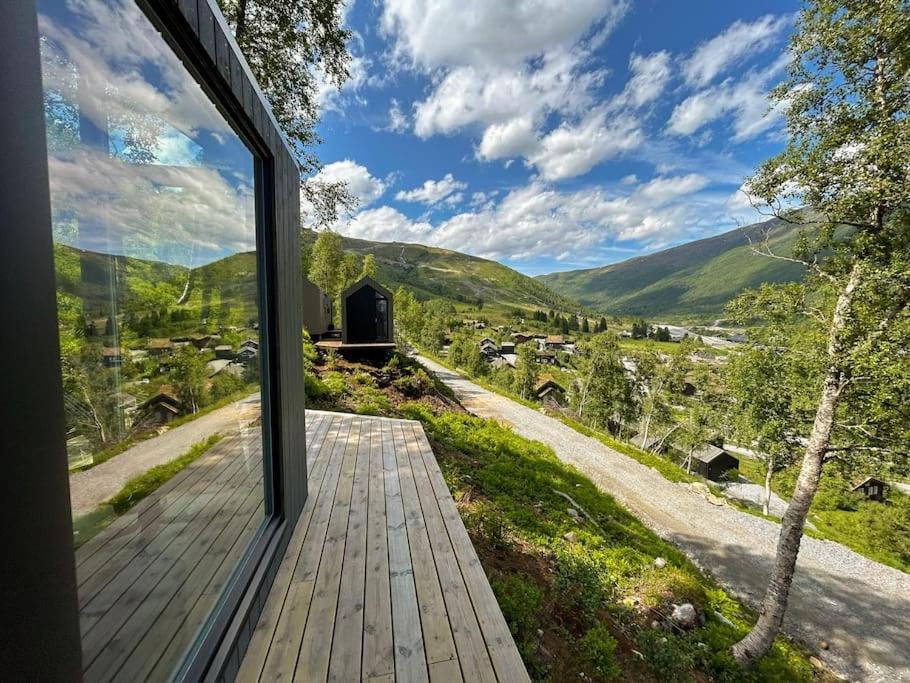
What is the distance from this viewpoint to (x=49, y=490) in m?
0.68

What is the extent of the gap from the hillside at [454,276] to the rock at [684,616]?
9772cm

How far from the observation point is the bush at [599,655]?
2811mm

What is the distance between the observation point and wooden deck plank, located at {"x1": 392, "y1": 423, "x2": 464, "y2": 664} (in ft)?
5.97

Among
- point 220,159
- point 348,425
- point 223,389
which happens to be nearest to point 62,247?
point 223,389

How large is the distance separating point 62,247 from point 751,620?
9407 mm

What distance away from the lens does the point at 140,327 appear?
1.14 metres

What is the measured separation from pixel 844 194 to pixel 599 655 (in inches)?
263

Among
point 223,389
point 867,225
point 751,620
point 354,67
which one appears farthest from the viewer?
point 354,67

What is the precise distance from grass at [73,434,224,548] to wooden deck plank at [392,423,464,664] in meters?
1.48

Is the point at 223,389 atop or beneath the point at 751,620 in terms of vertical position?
atop

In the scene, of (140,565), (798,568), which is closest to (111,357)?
(140,565)

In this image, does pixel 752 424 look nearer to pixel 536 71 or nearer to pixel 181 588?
pixel 536 71

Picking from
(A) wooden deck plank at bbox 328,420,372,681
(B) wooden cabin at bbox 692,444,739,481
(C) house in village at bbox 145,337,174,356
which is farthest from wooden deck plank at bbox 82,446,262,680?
(B) wooden cabin at bbox 692,444,739,481

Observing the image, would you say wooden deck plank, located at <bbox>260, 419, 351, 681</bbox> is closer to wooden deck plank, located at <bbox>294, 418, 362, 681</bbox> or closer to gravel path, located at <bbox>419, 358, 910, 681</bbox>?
wooden deck plank, located at <bbox>294, 418, 362, 681</bbox>
